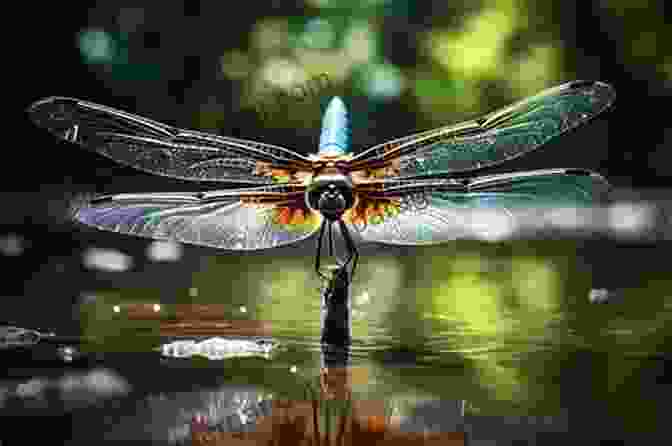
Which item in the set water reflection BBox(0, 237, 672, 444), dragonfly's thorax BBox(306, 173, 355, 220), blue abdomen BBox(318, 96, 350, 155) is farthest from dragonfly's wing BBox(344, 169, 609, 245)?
water reflection BBox(0, 237, 672, 444)

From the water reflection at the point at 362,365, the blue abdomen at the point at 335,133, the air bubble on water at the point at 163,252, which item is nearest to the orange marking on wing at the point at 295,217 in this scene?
the blue abdomen at the point at 335,133

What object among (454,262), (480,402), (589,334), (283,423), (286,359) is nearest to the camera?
(283,423)

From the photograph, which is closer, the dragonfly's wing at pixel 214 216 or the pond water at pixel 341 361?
the pond water at pixel 341 361

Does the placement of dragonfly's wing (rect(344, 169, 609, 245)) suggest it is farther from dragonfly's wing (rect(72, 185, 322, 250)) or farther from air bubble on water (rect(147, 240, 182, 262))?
air bubble on water (rect(147, 240, 182, 262))

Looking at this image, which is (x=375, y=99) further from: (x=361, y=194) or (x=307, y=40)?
(x=361, y=194)

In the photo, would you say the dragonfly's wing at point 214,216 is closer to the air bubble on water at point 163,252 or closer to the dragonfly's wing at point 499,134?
the dragonfly's wing at point 499,134

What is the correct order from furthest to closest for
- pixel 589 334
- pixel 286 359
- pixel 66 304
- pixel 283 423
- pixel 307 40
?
pixel 307 40 → pixel 66 304 → pixel 589 334 → pixel 286 359 → pixel 283 423

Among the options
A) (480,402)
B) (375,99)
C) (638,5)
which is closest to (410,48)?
(375,99)

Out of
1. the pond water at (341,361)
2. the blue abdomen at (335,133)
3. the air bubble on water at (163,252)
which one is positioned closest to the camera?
the pond water at (341,361)
